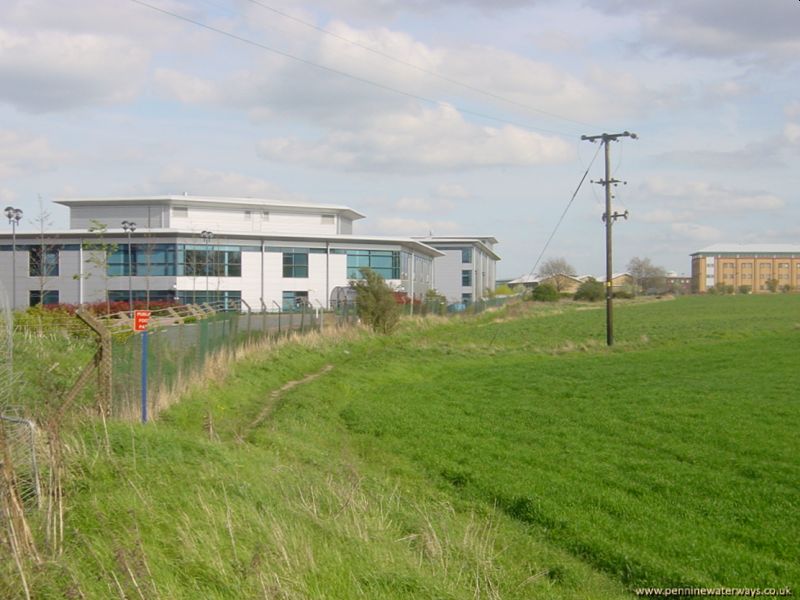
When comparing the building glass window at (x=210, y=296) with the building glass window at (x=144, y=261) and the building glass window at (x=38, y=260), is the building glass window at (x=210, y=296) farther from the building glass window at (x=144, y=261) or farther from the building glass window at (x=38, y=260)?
the building glass window at (x=38, y=260)

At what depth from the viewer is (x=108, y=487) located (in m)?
8.38

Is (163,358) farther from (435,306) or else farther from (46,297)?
(46,297)

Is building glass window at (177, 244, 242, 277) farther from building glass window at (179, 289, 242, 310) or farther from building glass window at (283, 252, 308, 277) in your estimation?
building glass window at (283, 252, 308, 277)

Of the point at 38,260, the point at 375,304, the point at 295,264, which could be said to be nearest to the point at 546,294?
the point at 295,264

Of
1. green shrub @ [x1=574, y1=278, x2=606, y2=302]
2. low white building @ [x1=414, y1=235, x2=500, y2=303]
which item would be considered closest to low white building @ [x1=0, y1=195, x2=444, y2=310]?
low white building @ [x1=414, y1=235, x2=500, y2=303]

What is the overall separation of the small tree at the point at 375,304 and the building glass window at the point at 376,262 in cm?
2621

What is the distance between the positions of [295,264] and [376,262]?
695 cm

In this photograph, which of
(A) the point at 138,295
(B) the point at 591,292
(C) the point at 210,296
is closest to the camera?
(A) the point at 138,295

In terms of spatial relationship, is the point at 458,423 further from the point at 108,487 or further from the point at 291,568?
the point at 291,568

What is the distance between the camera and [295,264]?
67.1 metres

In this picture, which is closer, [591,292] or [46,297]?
[46,297]

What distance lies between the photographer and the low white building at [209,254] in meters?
59.2

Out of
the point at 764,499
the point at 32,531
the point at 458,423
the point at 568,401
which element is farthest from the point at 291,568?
the point at 568,401

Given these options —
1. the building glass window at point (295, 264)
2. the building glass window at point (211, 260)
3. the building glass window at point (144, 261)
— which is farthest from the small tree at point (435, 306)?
the building glass window at point (144, 261)
